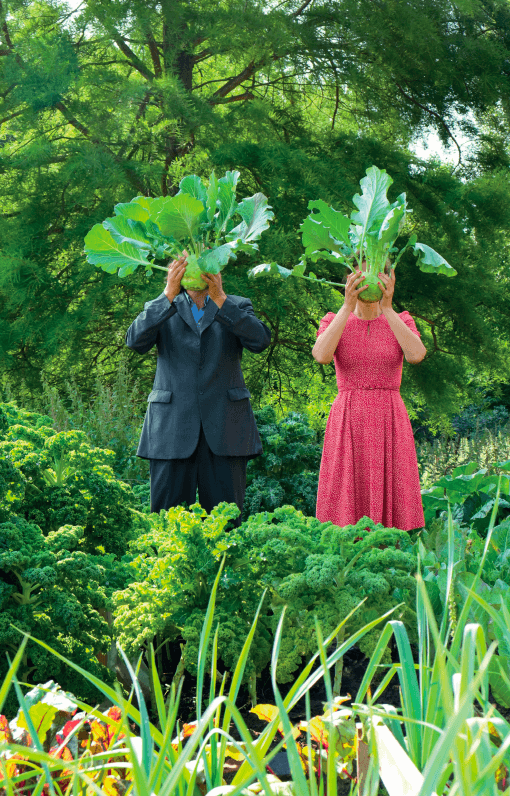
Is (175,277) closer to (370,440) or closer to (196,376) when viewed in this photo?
(196,376)

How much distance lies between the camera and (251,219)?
9.75ft

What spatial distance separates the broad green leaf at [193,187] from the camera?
2.74m

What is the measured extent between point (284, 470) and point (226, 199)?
5.86 feet

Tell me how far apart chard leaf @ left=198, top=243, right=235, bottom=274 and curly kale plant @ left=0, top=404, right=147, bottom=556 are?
841 millimetres

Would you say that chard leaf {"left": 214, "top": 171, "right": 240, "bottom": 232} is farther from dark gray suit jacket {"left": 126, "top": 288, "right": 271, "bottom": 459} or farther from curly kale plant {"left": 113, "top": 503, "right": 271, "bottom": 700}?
curly kale plant {"left": 113, "top": 503, "right": 271, "bottom": 700}

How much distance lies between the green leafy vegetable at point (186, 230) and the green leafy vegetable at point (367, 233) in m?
0.22

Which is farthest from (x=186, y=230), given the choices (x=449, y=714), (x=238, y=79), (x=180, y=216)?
(x=238, y=79)

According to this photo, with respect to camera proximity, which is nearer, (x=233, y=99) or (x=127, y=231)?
(x=127, y=231)

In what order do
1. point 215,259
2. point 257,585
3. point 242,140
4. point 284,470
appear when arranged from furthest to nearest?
point 242,140 < point 284,470 < point 215,259 < point 257,585

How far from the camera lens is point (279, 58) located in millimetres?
5992

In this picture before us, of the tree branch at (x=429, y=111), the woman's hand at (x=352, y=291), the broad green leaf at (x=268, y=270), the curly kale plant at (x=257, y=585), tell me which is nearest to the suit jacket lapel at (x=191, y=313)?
the broad green leaf at (x=268, y=270)

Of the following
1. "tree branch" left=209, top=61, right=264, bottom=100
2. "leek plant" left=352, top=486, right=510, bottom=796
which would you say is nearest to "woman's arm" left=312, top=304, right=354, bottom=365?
"leek plant" left=352, top=486, right=510, bottom=796

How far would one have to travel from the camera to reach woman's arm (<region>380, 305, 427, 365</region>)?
109 inches

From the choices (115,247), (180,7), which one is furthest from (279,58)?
(115,247)
